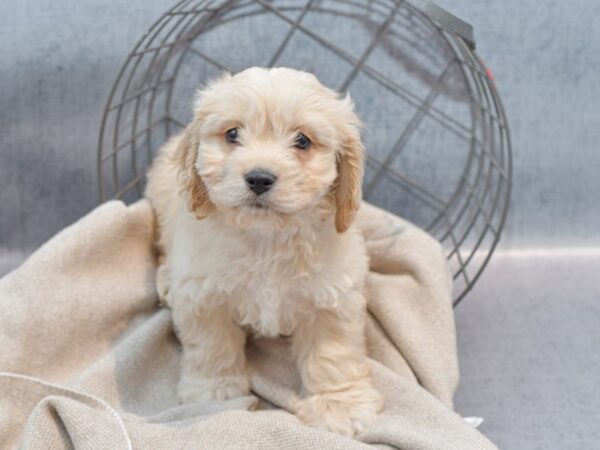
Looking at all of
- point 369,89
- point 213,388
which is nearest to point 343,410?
point 213,388

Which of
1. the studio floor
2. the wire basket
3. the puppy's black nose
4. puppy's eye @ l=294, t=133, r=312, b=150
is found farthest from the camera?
the wire basket

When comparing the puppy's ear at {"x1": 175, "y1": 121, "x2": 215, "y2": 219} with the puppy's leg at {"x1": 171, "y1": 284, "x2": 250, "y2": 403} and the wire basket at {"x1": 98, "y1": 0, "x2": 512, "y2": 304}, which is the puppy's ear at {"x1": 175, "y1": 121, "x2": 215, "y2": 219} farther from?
the wire basket at {"x1": 98, "y1": 0, "x2": 512, "y2": 304}

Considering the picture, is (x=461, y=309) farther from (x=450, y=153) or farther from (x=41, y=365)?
(x=41, y=365)

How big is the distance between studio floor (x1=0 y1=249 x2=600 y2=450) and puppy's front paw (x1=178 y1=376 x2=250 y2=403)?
74 cm

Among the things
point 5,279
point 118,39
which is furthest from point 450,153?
point 5,279

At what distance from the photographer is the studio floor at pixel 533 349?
236 centimetres

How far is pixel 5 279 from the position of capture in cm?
242

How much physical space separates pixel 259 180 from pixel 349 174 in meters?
0.30

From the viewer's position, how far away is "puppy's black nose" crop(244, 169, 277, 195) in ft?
5.94

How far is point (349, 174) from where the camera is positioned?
2.00m

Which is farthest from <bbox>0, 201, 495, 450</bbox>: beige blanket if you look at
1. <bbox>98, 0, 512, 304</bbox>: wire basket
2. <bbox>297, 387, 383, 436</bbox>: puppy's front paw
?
<bbox>98, 0, 512, 304</bbox>: wire basket

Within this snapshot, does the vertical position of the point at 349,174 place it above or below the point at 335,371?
above

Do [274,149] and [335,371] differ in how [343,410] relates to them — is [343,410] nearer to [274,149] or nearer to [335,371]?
[335,371]

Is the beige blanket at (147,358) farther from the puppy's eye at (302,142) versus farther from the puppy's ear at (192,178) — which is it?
the puppy's eye at (302,142)
